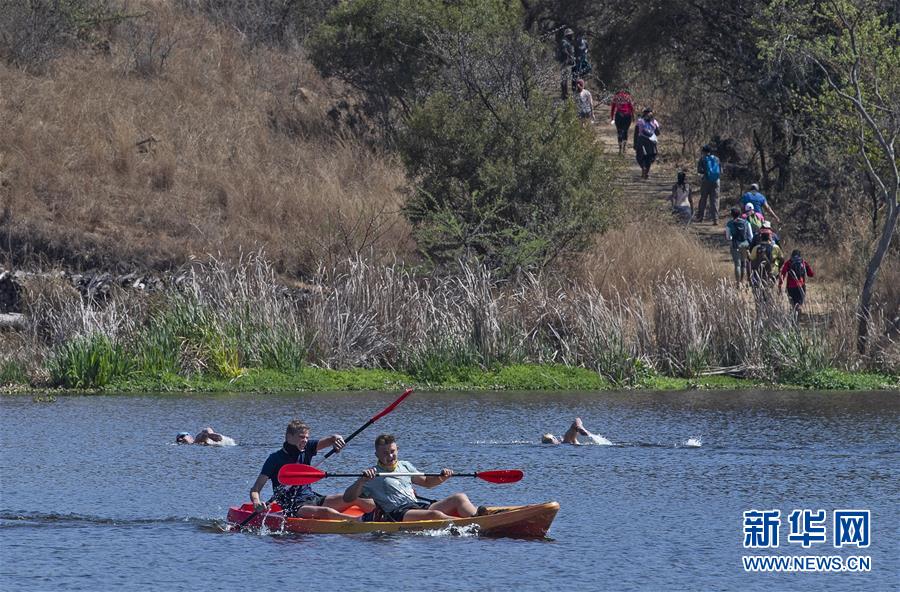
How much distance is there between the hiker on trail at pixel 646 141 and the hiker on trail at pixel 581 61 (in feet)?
6.73

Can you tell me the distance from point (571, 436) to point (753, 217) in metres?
12.7

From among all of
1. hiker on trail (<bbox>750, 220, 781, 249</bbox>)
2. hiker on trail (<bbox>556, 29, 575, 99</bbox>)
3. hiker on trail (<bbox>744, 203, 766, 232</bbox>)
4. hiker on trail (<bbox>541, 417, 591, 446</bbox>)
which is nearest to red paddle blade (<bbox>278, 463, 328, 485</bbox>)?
hiker on trail (<bbox>541, 417, 591, 446</bbox>)

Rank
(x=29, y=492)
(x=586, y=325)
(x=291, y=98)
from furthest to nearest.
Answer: (x=291, y=98) → (x=586, y=325) → (x=29, y=492)

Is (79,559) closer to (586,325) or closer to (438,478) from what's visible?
(438,478)

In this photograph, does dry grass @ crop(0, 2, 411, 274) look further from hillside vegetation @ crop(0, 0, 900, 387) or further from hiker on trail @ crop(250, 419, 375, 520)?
hiker on trail @ crop(250, 419, 375, 520)

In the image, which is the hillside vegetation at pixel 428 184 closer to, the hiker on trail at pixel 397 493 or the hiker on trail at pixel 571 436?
the hiker on trail at pixel 571 436

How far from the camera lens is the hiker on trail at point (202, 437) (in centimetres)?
2142

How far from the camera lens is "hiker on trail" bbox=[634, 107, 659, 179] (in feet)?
137

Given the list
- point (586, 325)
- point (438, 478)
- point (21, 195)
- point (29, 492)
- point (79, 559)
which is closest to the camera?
point (79, 559)

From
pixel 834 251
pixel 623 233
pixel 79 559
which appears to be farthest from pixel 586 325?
pixel 79 559

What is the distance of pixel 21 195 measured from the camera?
124 feet

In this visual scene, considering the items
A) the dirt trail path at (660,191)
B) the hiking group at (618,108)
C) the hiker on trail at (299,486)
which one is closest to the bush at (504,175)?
the dirt trail path at (660,191)

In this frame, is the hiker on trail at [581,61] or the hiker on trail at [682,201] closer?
the hiker on trail at [682,201]

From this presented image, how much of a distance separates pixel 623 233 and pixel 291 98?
14326mm
